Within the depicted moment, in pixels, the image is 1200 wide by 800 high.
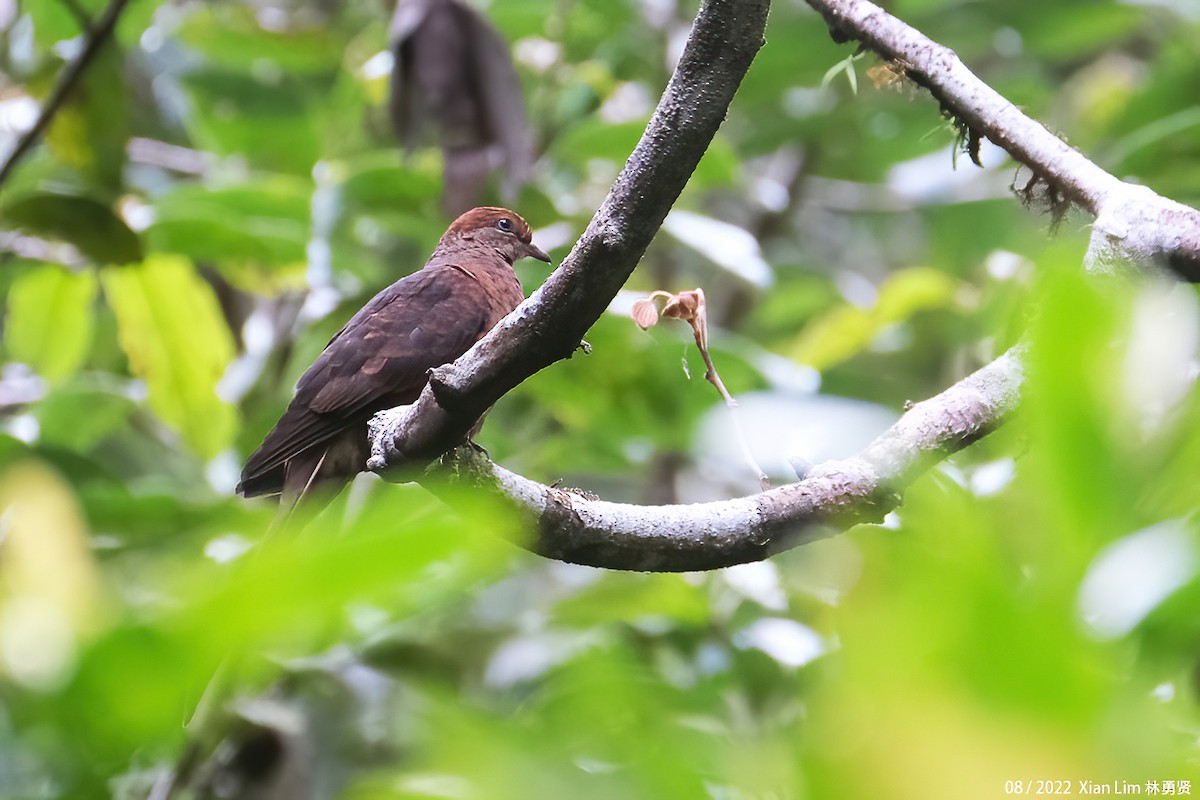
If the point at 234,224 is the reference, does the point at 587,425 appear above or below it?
below

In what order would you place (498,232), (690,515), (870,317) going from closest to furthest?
1. (690,515)
2. (498,232)
3. (870,317)

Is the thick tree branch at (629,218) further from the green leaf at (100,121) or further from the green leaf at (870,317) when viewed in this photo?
the green leaf at (870,317)

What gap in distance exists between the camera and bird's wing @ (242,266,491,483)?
243 cm

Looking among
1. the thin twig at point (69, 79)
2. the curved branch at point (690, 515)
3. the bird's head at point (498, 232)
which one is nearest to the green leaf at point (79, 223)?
the thin twig at point (69, 79)

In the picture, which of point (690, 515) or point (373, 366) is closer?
point (690, 515)

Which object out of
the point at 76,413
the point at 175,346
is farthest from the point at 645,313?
the point at 76,413

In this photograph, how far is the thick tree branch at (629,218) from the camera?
1.39m

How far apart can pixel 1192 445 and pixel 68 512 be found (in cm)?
59

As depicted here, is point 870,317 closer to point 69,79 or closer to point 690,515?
point 690,515

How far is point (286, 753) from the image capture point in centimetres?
280

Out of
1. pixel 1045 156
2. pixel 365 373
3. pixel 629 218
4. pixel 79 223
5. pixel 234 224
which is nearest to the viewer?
pixel 629 218

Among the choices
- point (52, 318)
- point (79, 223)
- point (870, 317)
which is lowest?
point (79, 223)

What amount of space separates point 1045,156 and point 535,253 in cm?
143

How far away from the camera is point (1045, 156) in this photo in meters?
2.01
